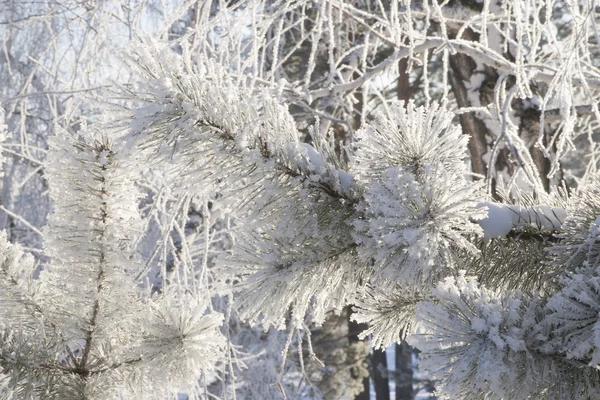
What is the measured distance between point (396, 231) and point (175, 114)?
1.21 ft

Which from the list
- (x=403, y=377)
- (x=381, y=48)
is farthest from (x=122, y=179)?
(x=403, y=377)

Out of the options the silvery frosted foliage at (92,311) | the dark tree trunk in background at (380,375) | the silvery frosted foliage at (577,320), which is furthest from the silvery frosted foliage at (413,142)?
the dark tree trunk in background at (380,375)

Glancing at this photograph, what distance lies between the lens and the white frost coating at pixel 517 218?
0.93 meters

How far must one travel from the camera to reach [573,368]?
2.52ft

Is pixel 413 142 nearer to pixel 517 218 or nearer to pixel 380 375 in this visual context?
pixel 517 218

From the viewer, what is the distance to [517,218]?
966 mm

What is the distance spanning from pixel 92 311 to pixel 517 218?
88cm

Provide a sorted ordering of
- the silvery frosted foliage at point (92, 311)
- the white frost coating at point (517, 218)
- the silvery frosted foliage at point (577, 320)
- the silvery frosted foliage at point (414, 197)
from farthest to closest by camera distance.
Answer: the silvery frosted foliage at point (92, 311), the white frost coating at point (517, 218), the silvery frosted foliage at point (414, 197), the silvery frosted foliage at point (577, 320)

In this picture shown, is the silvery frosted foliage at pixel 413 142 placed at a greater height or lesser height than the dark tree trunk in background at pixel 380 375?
greater

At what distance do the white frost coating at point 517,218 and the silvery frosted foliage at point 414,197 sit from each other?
35 mm

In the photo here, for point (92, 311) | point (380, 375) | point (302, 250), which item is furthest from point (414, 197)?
point (380, 375)

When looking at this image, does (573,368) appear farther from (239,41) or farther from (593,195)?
(239,41)

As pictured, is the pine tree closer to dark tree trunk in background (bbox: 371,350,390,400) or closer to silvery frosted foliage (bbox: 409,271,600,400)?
silvery frosted foliage (bbox: 409,271,600,400)

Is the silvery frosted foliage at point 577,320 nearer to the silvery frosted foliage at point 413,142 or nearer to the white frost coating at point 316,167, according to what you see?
the silvery frosted foliage at point 413,142
